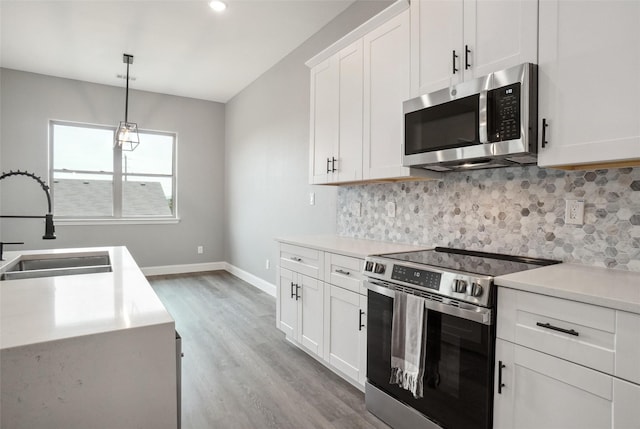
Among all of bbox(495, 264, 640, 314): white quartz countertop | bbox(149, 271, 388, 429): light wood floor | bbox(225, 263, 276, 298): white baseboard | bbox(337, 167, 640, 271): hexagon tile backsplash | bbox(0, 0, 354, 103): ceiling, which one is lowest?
bbox(149, 271, 388, 429): light wood floor

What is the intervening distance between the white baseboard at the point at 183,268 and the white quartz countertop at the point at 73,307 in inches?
178

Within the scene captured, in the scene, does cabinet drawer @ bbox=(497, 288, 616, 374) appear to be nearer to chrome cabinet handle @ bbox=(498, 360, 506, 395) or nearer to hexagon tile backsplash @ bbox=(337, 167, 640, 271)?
chrome cabinet handle @ bbox=(498, 360, 506, 395)

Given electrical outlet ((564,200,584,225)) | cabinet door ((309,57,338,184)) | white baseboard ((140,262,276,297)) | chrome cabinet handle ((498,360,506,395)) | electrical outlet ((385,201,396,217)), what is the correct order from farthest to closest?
1. white baseboard ((140,262,276,297))
2. cabinet door ((309,57,338,184))
3. electrical outlet ((385,201,396,217))
4. electrical outlet ((564,200,584,225))
5. chrome cabinet handle ((498,360,506,395))

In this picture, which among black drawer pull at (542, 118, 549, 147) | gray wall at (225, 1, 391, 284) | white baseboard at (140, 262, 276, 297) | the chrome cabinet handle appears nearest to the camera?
the chrome cabinet handle

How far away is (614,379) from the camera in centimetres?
115

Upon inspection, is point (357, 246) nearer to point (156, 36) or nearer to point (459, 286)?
point (459, 286)

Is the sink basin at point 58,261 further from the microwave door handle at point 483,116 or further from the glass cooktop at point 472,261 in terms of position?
the microwave door handle at point 483,116

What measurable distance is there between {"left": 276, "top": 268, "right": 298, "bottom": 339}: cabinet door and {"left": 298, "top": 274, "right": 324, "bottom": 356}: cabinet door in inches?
3.4

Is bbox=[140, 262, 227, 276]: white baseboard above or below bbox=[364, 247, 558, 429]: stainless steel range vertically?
below

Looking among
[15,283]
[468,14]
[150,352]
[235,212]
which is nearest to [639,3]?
[468,14]

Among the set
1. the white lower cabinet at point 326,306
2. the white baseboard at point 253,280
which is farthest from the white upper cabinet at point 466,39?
the white baseboard at point 253,280

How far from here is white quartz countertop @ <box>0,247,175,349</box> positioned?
37.1 inches

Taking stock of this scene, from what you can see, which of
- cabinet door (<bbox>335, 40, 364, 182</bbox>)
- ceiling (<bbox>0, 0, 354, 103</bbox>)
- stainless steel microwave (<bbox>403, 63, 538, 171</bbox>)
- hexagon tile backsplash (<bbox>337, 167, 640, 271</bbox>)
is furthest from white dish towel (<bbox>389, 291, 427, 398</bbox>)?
ceiling (<bbox>0, 0, 354, 103</bbox>)

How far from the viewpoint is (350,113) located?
2658 millimetres
